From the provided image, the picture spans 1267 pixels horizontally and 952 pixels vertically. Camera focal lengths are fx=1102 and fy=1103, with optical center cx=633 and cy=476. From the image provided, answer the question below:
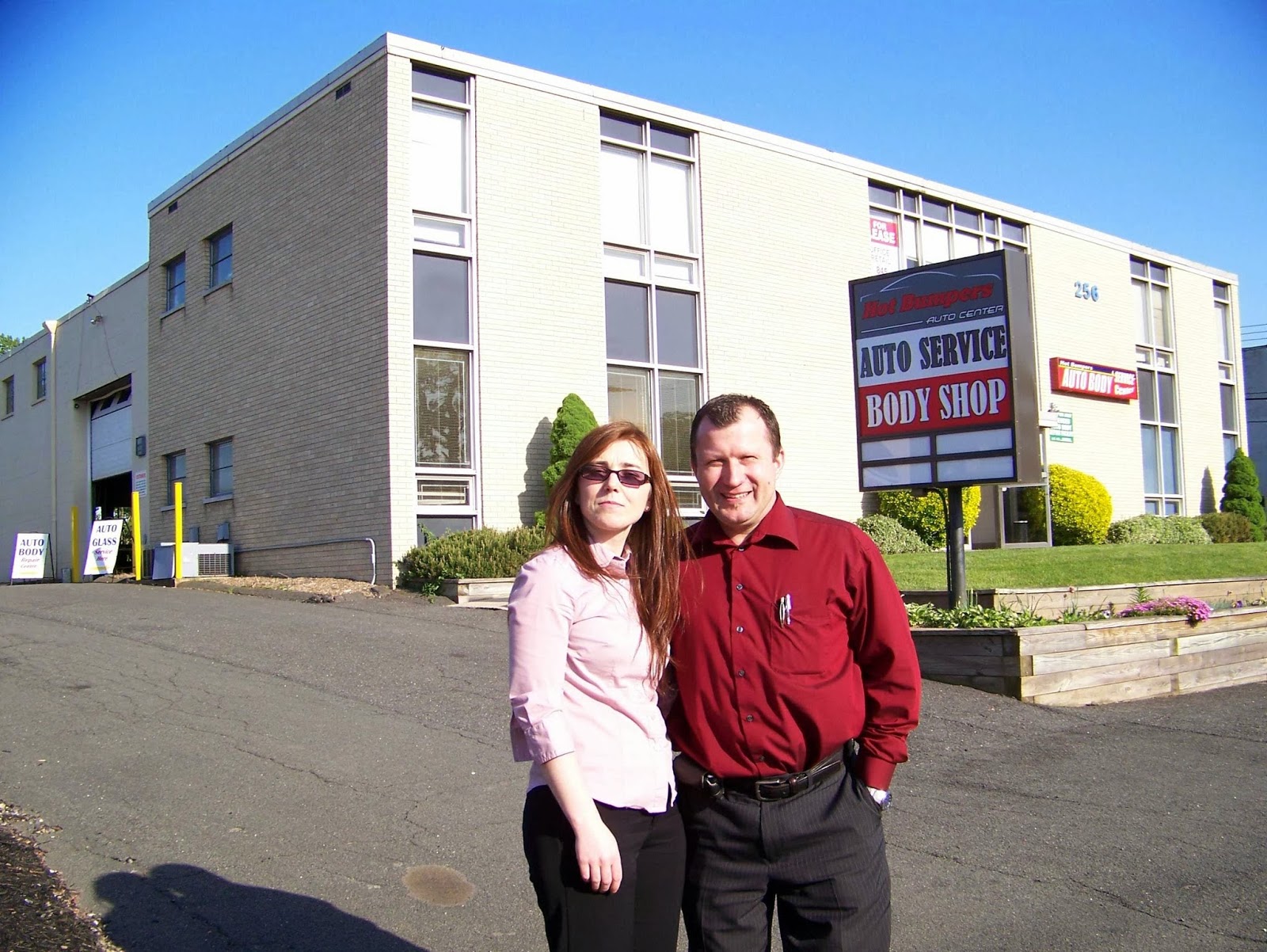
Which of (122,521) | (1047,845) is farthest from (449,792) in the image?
(122,521)

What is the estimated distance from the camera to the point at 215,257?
20.5 metres

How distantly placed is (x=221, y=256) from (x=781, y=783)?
1989 centimetres

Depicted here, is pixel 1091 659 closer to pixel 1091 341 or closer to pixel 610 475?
pixel 610 475

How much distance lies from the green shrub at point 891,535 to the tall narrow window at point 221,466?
1121 centimetres

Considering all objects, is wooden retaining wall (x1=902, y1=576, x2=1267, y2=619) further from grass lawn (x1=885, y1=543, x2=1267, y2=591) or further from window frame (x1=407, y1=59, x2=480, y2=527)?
window frame (x1=407, y1=59, x2=480, y2=527)

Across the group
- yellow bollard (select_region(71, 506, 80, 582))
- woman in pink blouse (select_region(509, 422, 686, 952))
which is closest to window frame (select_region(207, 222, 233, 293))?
yellow bollard (select_region(71, 506, 80, 582))

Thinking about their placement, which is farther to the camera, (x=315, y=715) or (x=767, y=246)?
(x=767, y=246)

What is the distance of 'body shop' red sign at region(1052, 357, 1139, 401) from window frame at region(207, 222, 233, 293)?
17295mm

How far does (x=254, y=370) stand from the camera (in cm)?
1869

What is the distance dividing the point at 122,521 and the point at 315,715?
619 inches

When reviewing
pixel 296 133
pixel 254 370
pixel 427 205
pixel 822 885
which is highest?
pixel 296 133

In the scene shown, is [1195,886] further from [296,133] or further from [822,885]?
[296,133]

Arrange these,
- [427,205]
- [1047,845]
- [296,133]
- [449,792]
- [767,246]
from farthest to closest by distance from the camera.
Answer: [767,246] → [296,133] → [427,205] → [449,792] → [1047,845]

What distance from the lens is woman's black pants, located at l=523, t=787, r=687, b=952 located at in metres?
2.58
